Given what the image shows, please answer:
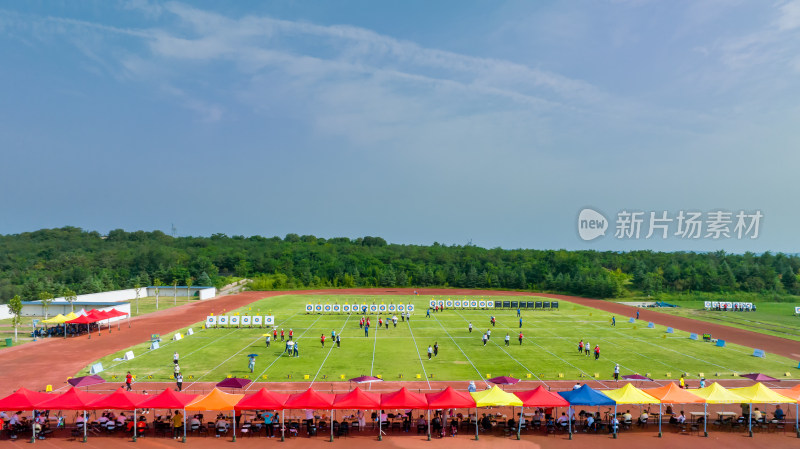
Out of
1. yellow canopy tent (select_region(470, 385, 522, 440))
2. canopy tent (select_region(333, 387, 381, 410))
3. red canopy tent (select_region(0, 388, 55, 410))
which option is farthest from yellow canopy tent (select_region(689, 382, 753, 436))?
red canopy tent (select_region(0, 388, 55, 410))

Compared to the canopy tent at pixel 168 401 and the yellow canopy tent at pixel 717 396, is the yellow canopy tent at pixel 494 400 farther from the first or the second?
the canopy tent at pixel 168 401

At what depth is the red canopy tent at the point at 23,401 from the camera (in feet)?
69.5

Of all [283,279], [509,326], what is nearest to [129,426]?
[509,326]

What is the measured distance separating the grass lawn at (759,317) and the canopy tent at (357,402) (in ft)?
169

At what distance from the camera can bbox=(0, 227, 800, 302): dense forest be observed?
10056cm

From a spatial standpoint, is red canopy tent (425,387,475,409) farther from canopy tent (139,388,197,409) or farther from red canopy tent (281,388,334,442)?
canopy tent (139,388,197,409)

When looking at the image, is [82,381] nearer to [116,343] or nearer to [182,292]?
[116,343]

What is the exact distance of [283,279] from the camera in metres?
110

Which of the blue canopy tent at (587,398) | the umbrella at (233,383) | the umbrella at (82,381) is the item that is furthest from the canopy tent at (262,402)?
the blue canopy tent at (587,398)

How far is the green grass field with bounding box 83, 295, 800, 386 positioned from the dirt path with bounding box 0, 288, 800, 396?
254cm

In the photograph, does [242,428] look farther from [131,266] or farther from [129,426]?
[131,266]

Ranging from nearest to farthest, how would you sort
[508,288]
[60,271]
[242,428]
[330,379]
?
[242,428] → [330,379] → [60,271] → [508,288]

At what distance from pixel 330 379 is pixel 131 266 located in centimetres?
10541

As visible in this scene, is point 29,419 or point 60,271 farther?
point 60,271
